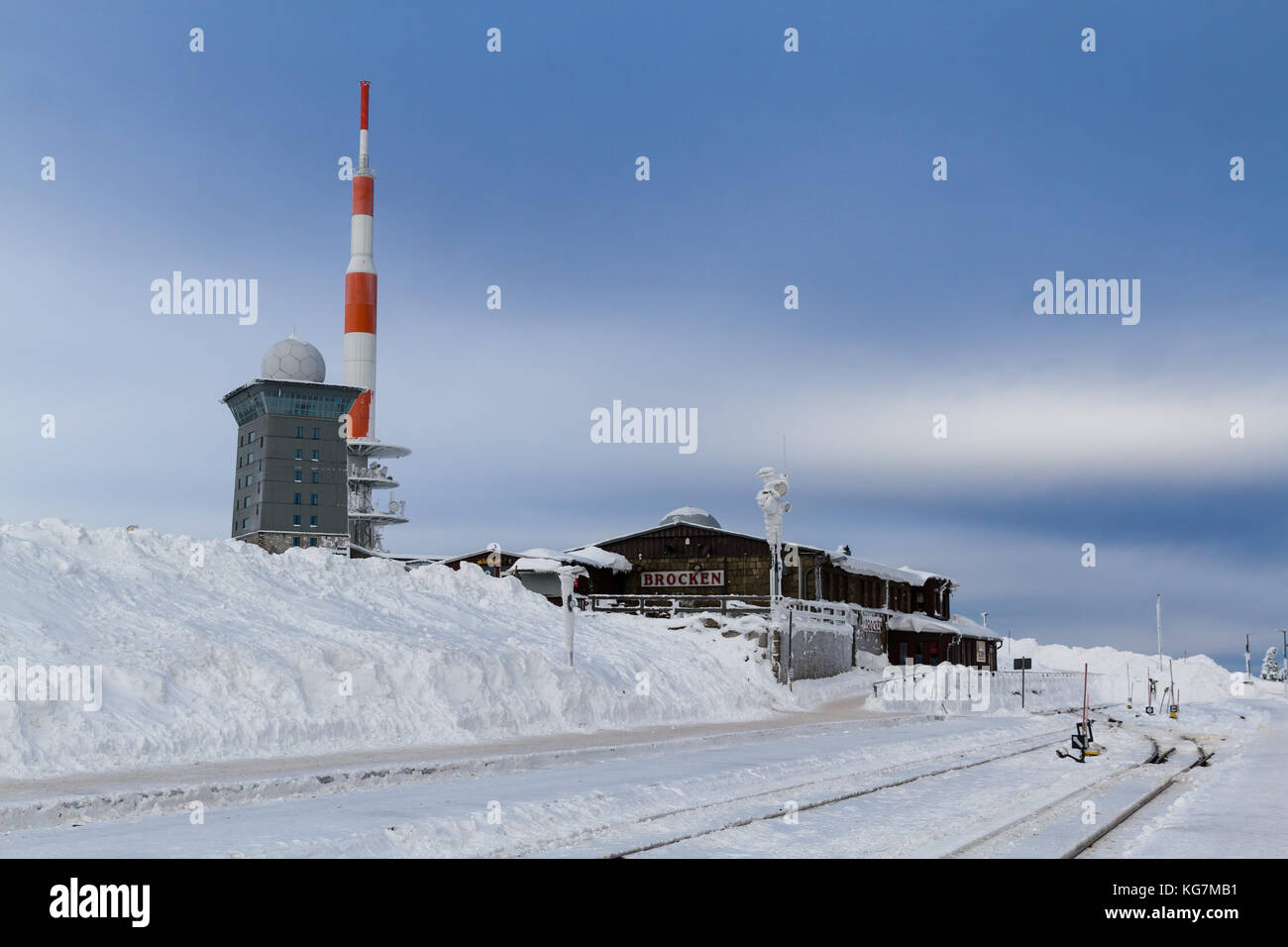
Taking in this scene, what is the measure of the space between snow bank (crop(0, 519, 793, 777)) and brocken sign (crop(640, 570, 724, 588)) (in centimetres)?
2256

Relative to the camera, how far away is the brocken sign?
55.4 meters

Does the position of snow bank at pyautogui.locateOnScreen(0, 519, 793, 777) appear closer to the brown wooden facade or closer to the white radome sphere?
the brown wooden facade

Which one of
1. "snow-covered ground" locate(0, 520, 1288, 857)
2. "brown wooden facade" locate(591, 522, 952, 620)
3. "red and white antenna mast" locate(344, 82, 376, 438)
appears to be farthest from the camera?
"red and white antenna mast" locate(344, 82, 376, 438)

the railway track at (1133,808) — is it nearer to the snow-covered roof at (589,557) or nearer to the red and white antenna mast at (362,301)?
the snow-covered roof at (589,557)

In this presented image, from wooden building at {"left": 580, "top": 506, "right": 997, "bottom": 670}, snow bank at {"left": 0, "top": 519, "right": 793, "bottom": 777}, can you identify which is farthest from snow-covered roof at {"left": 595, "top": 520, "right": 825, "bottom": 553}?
snow bank at {"left": 0, "top": 519, "right": 793, "bottom": 777}

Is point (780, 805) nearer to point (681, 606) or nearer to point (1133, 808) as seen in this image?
point (1133, 808)

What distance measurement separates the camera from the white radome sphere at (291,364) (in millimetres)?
88750

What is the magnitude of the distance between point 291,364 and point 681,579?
45723 millimetres

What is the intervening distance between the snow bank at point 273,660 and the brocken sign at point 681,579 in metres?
22.6

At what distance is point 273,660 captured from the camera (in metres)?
19.5

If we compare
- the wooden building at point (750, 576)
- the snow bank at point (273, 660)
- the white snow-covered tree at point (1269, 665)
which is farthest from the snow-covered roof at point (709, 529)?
the white snow-covered tree at point (1269, 665)
